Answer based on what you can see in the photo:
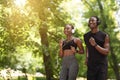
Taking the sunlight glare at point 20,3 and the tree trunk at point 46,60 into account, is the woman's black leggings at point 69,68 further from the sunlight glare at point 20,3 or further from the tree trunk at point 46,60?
the tree trunk at point 46,60

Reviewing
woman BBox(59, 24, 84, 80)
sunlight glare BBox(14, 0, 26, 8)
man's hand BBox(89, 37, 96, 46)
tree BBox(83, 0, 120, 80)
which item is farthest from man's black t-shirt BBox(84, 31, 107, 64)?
tree BBox(83, 0, 120, 80)

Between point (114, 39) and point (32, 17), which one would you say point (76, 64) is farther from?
point (114, 39)

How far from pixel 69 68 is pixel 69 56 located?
247mm

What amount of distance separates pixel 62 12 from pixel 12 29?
885 cm

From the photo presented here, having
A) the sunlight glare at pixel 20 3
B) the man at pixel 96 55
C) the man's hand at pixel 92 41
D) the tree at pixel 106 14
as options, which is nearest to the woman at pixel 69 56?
the man at pixel 96 55

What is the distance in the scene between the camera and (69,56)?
7781 millimetres

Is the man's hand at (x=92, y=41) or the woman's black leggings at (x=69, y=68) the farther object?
the woman's black leggings at (x=69, y=68)

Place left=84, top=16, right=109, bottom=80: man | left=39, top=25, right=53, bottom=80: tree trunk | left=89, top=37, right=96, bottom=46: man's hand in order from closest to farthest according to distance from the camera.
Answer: left=89, top=37, right=96, bottom=46: man's hand
left=84, top=16, right=109, bottom=80: man
left=39, top=25, right=53, bottom=80: tree trunk

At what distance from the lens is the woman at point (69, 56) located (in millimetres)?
7711

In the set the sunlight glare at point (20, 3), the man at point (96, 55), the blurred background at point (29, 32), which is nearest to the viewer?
the man at point (96, 55)

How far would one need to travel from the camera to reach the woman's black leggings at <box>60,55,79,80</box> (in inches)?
303

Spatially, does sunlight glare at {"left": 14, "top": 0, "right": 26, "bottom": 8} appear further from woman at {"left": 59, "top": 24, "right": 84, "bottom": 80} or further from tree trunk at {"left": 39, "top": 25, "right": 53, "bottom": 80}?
woman at {"left": 59, "top": 24, "right": 84, "bottom": 80}

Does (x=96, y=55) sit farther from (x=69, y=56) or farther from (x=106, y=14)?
(x=106, y=14)

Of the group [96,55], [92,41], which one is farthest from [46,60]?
[92,41]
